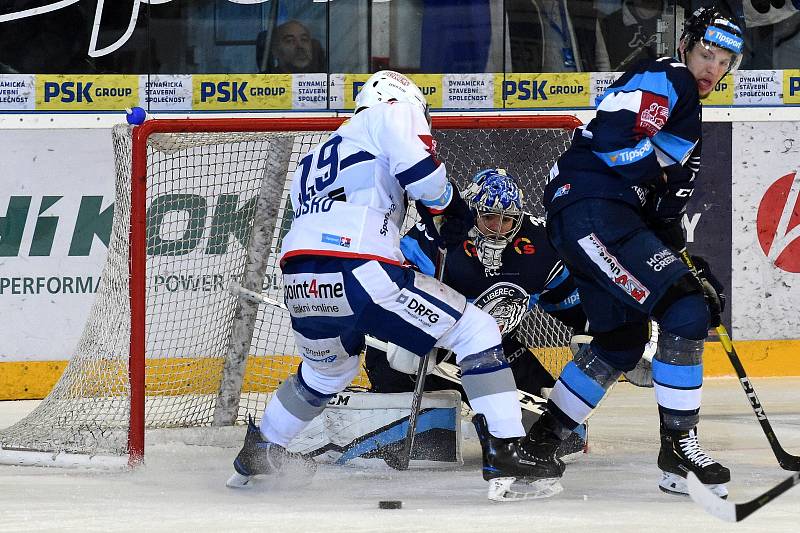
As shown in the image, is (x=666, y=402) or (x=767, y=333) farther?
(x=767, y=333)

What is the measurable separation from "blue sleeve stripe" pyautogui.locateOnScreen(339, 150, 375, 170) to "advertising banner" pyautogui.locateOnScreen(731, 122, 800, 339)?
2900 millimetres

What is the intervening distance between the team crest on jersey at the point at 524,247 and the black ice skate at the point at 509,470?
32.5 inches

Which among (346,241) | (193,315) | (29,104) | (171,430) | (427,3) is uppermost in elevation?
(427,3)

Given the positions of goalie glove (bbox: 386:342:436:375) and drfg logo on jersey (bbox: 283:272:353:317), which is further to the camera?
goalie glove (bbox: 386:342:436:375)

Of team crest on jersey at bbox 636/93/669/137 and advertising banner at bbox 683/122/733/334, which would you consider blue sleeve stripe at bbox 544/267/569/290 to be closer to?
team crest on jersey at bbox 636/93/669/137

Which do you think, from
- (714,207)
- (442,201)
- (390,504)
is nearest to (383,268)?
Answer: (442,201)

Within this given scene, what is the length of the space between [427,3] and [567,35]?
633 mm

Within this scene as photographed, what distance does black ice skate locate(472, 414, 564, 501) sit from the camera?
3.21 m

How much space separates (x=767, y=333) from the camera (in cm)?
571

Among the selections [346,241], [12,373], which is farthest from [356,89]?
[346,241]

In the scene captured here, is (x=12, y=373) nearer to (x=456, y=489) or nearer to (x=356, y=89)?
(x=356, y=89)

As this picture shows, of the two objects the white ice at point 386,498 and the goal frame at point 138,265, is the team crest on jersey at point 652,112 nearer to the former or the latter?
the white ice at point 386,498

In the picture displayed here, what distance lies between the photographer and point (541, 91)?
225 inches

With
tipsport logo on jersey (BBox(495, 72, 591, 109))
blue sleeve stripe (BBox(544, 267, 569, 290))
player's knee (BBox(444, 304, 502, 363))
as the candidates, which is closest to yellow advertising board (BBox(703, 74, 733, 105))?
tipsport logo on jersey (BBox(495, 72, 591, 109))
